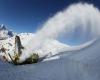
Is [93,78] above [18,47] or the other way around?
the other way around

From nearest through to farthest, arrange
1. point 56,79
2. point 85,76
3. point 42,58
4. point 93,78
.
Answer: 1. point 93,78
2. point 85,76
3. point 56,79
4. point 42,58

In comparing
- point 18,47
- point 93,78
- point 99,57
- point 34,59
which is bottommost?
point 93,78

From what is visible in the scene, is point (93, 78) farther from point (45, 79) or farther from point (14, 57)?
point (14, 57)

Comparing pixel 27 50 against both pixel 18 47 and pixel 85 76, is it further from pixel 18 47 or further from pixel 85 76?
pixel 85 76

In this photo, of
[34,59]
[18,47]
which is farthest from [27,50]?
[34,59]

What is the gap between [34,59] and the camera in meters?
109

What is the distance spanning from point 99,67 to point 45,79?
1212 centimetres

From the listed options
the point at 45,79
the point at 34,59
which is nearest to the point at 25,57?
the point at 34,59

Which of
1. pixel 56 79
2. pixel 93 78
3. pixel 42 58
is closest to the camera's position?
pixel 93 78

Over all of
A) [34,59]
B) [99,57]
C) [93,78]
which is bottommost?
[93,78]

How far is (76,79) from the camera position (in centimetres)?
3291

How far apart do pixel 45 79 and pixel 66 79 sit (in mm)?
4792

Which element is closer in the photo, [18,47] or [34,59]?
[34,59]

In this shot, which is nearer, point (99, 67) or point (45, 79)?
point (99, 67)
